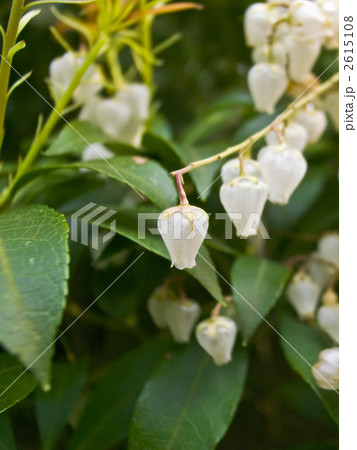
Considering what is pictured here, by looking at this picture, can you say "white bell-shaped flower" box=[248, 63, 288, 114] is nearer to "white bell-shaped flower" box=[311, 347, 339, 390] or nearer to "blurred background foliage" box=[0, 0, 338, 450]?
"blurred background foliage" box=[0, 0, 338, 450]

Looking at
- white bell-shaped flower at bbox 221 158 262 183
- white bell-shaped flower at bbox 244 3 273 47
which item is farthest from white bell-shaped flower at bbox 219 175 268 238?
white bell-shaped flower at bbox 244 3 273 47

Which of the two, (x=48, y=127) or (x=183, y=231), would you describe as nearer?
(x=183, y=231)

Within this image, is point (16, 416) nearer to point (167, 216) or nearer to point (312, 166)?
point (167, 216)

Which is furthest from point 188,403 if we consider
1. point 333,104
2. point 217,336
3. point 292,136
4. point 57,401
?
point 333,104

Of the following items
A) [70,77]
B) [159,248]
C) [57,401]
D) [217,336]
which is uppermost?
[70,77]

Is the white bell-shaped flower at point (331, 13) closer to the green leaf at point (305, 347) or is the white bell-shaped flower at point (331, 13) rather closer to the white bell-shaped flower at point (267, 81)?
the white bell-shaped flower at point (267, 81)

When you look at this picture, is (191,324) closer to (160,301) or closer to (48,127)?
(160,301)

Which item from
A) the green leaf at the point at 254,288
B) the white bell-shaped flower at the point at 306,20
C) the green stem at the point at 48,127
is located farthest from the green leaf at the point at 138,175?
the white bell-shaped flower at the point at 306,20
